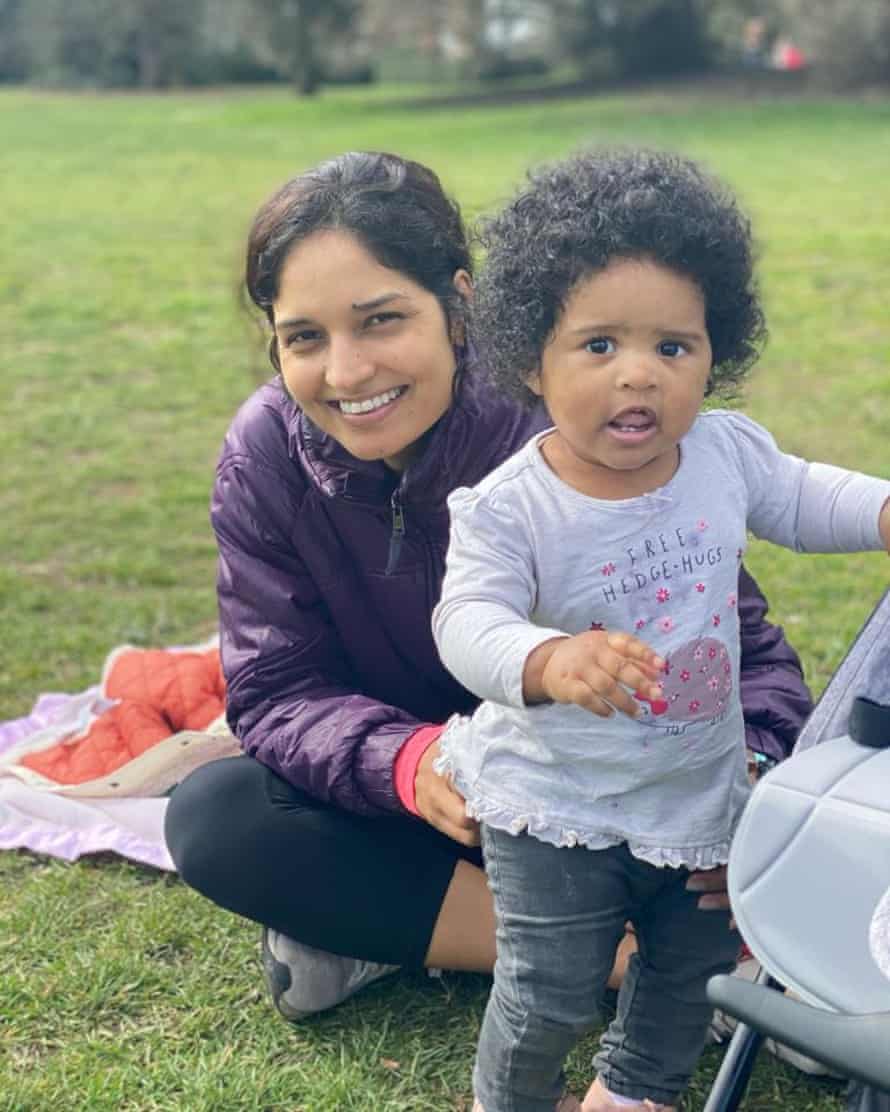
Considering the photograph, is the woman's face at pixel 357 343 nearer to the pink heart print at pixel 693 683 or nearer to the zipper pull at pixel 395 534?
the zipper pull at pixel 395 534

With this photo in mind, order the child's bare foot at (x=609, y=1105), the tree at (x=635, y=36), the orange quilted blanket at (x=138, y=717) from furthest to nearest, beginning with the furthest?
the tree at (x=635, y=36) → the orange quilted blanket at (x=138, y=717) → the child's bare foot at (x=609, y=1105)

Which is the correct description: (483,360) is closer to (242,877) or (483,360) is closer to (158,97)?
(242,877)

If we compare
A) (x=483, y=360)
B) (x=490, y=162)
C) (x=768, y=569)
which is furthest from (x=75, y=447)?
(x=490, y=162)

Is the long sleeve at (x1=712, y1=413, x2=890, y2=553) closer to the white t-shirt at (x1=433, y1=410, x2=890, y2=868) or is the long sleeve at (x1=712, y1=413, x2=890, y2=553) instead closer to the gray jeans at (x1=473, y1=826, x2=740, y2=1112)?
the white t-shirt at (x1=433, y1=410, x2=890, y2=868)

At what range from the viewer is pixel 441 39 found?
29.8 meters

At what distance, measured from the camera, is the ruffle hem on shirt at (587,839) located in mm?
1815

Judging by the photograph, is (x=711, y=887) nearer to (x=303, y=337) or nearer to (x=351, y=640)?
(x=351, y=640)

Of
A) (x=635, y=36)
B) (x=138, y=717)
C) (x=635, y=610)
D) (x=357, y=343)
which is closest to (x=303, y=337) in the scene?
(x=357, y=343)

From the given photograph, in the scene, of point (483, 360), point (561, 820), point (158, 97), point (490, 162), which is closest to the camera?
point (561, 820)

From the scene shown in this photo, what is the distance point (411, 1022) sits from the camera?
2451 millimetres

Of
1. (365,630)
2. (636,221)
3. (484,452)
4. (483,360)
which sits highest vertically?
(636,221)

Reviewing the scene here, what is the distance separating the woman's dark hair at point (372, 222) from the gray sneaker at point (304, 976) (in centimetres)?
87

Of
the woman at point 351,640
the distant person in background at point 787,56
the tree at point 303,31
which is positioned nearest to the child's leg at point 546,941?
the woman at point 351,640

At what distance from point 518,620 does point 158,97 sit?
1208 inches
